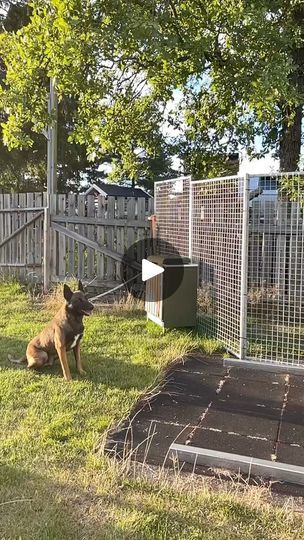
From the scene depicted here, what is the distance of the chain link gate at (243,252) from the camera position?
5.59 meters

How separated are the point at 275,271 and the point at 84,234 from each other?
12.1 ft

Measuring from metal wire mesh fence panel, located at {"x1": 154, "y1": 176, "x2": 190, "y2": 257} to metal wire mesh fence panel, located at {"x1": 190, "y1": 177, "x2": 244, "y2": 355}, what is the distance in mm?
370

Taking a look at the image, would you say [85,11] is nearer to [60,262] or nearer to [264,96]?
[264,96]

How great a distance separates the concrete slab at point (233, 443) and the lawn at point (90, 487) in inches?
18.3

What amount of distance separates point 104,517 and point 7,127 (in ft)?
20.7

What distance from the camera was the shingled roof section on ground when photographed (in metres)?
3.46

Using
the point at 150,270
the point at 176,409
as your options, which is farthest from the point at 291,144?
the point at 176,409

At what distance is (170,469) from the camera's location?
3.16 metres

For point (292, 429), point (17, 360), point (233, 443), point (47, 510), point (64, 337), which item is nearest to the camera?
point (47, 510)

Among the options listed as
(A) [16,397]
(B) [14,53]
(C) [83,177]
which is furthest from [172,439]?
(C) [83,177]

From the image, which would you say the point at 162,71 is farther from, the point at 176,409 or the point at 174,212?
the point at 176,409

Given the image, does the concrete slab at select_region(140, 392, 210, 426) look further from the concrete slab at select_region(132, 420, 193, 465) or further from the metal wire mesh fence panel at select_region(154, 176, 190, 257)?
the metal wire mesh fence panel at select_region(154, 176, 190, 257)

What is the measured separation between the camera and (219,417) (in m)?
4.01

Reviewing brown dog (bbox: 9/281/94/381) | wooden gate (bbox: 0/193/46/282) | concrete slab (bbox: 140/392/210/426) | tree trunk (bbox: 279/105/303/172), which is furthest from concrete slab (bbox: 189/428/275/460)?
wooden gate (bbox: 0/193/46/282)
